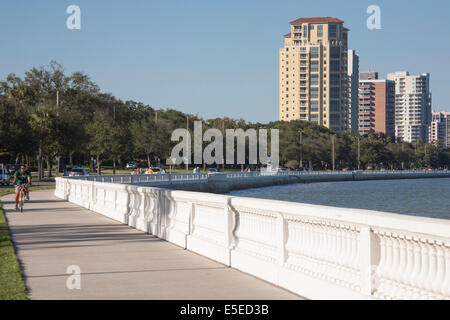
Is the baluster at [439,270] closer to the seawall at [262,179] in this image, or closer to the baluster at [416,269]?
the baluster at [416,269]

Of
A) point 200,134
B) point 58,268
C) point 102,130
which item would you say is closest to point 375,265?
point 58,268

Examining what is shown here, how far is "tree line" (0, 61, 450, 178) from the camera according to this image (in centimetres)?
7712

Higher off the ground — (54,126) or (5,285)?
Result: (54,126)

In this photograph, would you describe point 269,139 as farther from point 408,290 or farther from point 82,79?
point 408,290

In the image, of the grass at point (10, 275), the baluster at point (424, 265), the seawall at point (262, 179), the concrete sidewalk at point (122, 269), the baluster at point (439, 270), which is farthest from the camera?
the seawall at point (262, 179)

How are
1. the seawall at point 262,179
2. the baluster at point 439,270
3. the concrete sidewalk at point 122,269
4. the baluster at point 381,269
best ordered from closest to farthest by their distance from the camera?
the baluster at point 439,270
the baluster at point 381,269
the concrete sidewalk at point 122,269
the seawall at point 262,179

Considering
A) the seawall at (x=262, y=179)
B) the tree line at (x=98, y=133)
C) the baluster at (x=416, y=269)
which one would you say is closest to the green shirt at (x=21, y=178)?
the baluster at (x=416, y=269)

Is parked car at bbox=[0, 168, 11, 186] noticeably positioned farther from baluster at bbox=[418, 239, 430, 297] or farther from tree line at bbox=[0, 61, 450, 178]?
baluster at bbox=[418, 239, 430, 297]

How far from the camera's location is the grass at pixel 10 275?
848 cm

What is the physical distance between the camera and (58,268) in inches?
433

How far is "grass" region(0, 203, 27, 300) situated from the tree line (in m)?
61.3

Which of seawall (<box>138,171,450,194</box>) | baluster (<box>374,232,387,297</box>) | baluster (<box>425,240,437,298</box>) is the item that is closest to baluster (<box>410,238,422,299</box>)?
baluster (<box>425,240,437,298</box>)

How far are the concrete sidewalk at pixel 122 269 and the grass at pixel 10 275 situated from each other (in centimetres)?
16
